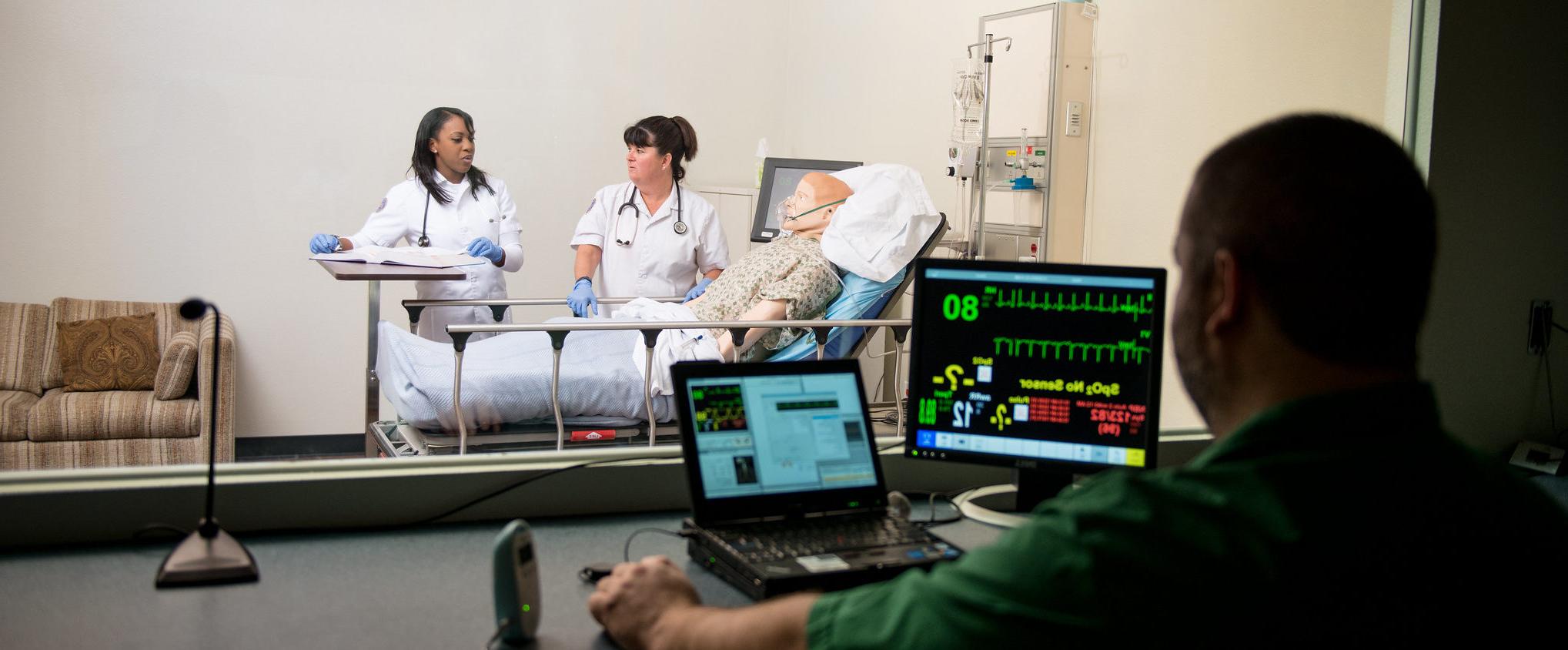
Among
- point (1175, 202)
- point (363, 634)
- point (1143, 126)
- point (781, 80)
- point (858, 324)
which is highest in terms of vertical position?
point (781, 80)

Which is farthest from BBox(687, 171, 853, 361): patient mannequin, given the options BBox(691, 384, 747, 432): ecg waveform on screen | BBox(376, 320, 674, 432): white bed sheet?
BBox(691, 384, 747, 432): ecg waveform on screen

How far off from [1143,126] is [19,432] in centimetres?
364

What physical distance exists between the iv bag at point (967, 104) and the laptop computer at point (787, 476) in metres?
2.76

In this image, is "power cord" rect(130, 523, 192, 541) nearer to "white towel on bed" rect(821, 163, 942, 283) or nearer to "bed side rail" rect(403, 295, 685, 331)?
"bed side rail" rect(403, 295, 685, 331)

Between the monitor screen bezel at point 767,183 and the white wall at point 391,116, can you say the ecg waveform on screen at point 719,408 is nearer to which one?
the white wall at point 391,116

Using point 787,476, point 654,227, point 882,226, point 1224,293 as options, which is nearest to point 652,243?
point 654,227

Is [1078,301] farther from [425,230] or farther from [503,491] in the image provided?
[425,230]

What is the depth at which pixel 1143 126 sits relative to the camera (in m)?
3.61

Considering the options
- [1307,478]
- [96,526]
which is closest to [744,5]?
[96,526]

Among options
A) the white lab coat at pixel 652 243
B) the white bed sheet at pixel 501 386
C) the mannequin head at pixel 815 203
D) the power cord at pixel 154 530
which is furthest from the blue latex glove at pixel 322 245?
the power cord at pixel 154 530

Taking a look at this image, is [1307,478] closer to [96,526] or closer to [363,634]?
[363,634]

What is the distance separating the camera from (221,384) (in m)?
3.89

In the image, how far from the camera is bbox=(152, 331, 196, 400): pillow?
139 inches

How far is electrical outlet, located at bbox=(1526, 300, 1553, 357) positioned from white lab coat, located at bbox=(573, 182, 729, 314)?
2.79 m
